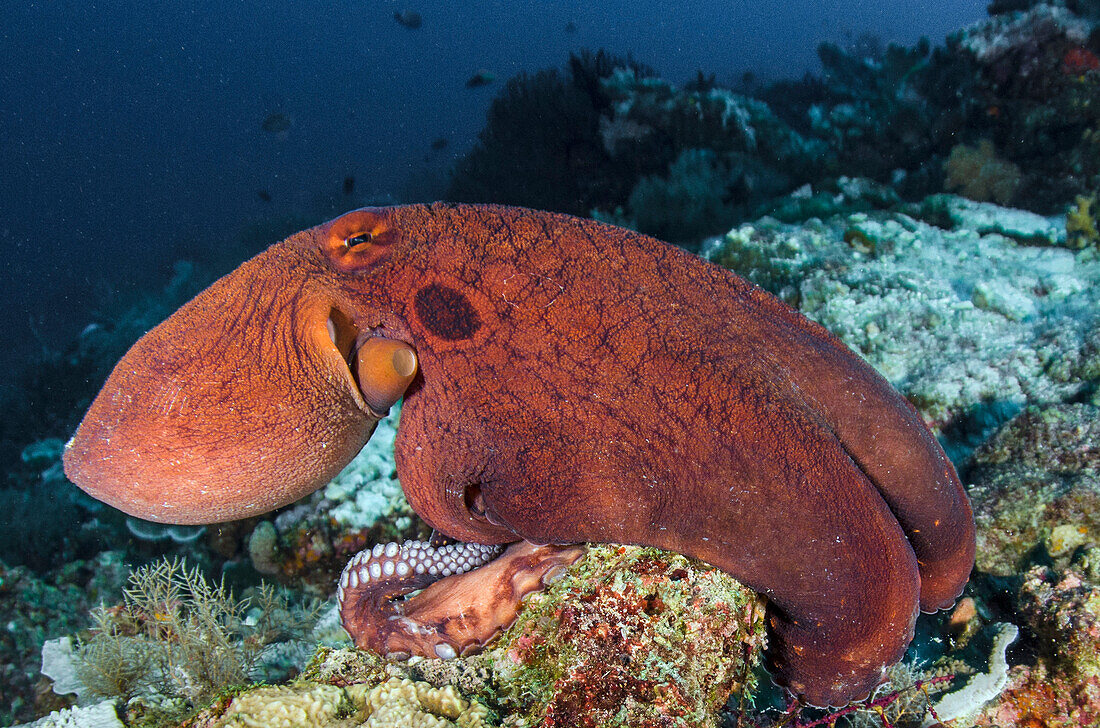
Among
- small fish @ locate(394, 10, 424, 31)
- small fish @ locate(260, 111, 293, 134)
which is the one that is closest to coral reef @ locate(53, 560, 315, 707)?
small fish @ locate(260, 111, 293, 134)

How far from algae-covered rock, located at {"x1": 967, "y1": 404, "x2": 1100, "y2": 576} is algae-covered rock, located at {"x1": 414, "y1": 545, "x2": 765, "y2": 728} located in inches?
73.2

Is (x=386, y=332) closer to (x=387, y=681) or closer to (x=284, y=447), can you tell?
(x=284, y=447)

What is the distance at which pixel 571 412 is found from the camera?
Result: 67.4 inches

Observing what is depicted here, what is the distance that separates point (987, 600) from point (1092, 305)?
3.41 meters

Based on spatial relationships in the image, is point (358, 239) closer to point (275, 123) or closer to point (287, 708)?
point (287, 708)

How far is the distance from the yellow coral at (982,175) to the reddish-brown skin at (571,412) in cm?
783

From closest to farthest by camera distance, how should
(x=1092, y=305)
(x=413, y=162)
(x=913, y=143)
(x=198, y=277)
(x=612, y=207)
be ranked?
(x=1092, y=305) < (x=913, y=143) < (x=612, y=207) < (x=198, y=277) < (x=413, y=162)

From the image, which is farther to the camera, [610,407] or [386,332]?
[386,332]

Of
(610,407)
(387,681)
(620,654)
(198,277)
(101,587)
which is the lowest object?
(198,277)

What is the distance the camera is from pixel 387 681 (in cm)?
180

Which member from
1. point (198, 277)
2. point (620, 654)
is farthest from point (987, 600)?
point (198, 277)

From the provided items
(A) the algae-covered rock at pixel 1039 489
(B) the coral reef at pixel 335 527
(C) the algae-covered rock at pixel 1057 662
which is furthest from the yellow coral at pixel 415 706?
(A) the algae-covered rock at pixel 1039 489

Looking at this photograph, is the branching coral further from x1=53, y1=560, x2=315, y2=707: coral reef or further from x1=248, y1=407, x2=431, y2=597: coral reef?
x1=248, y1=407, x2=431, y2=597: coral reef

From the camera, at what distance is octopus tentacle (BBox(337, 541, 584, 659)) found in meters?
1.97
